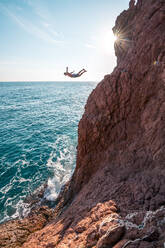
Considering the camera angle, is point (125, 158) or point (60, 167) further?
point (60, 167)

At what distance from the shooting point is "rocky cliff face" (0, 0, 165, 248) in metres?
4.36

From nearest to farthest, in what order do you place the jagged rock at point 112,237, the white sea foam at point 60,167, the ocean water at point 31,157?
the jagged rock at point 112,237, the ocean water at point 31,157, the white sea foam at point 60,167

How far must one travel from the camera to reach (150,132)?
6859mm

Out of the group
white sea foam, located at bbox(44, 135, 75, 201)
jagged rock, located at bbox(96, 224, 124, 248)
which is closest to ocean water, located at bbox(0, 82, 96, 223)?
white sea foam, located at bbox(44, 135, 75, 201)

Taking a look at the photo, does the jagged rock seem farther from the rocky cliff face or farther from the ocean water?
the ocean water

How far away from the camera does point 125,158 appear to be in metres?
7.55

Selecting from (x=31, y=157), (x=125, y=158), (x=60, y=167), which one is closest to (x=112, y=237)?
(x=125, y=158)

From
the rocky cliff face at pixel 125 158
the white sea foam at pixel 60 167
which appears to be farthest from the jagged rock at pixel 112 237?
the white sea foam at pixel 60 167

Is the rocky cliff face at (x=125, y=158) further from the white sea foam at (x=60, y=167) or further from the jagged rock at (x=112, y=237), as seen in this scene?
the white sea foam at (x=60, y=167)

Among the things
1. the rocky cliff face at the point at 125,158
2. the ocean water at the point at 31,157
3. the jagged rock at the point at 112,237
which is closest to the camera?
the jagged rock at the point at 112,237

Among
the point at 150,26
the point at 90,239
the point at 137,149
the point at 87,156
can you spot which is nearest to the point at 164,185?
the point at 137,149

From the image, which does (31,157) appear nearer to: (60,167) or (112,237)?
(60,167)

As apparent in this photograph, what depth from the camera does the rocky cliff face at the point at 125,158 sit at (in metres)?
4.36

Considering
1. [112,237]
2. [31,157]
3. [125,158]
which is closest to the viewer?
[112,237]
